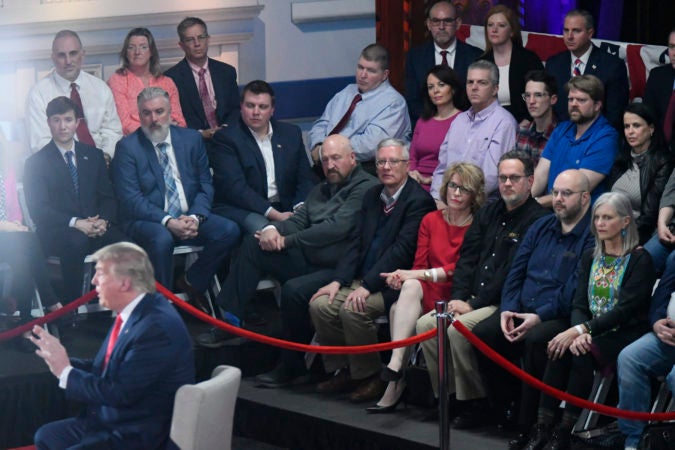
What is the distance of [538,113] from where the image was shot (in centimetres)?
629

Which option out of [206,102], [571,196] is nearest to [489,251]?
[571,196]

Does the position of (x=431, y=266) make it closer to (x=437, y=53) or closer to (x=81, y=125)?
(x=437, y=53)

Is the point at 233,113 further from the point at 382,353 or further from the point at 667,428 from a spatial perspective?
the point at 667,428

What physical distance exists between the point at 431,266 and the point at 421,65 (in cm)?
158

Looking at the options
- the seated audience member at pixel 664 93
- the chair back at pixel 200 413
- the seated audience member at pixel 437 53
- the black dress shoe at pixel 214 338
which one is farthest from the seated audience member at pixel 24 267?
the seated audience member at pixel 664 93

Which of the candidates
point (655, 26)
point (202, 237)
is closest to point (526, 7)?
point (655, 26)

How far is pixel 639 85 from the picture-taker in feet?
22.6

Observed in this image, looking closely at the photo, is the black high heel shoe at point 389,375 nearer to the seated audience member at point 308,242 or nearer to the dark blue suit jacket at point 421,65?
the seated audience member at point 308,242

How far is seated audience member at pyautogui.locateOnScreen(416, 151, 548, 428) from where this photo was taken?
18.3 ft

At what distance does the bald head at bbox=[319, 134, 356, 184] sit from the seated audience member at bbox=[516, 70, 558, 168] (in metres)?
0.88

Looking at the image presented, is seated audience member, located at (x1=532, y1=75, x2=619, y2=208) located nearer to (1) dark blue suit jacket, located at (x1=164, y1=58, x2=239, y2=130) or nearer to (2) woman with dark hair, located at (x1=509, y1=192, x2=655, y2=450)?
(2) woman with dark hair, located at (x1=509, y1=192, x2=655, y2=450)

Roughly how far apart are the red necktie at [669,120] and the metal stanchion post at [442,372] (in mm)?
1846

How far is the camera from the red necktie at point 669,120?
6117 mm

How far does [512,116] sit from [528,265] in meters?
1.18
